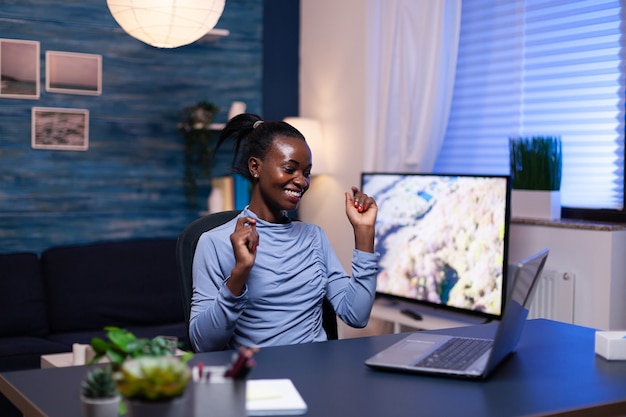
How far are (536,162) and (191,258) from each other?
167cm

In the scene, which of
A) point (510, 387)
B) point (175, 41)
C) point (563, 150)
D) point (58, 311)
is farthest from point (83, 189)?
point (510, 387)

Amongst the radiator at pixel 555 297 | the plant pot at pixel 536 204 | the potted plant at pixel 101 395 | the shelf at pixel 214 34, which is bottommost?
the radiator at pixel 555 297

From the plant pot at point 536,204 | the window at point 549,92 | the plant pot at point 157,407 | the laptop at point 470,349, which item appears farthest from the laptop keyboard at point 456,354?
the window at point 549,92

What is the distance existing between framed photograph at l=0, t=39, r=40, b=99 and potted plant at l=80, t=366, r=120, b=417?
3.18 m

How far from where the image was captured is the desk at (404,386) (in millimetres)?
1281

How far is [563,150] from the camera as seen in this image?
11.0ft

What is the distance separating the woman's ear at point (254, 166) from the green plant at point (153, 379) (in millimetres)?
1087

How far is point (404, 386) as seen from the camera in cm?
140

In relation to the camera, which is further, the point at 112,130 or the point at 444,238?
the point at 112,130

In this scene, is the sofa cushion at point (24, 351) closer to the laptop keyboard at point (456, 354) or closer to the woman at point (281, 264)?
the woman at point (281, 264)

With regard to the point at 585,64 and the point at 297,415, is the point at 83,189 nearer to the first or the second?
the point at 585,64

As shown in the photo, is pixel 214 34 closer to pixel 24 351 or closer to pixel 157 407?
pixel 24 351

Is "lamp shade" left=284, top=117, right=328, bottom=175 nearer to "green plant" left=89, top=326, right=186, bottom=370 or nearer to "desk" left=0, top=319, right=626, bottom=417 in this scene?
"desk" left=0, top=319, right=626, bottom=417

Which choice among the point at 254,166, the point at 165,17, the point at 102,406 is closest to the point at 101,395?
→ the point at 102,406
